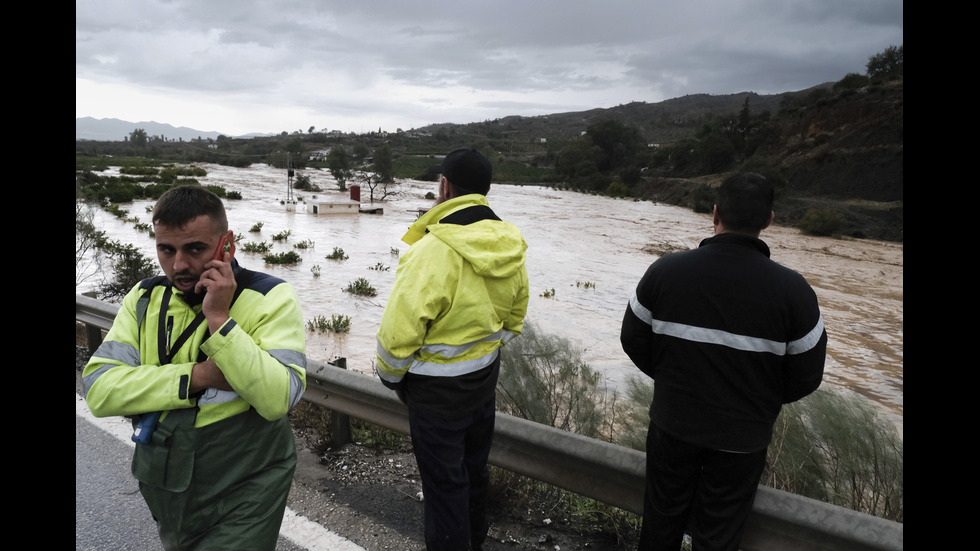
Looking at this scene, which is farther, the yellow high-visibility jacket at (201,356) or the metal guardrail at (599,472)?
the metal guardrail at (599,472)

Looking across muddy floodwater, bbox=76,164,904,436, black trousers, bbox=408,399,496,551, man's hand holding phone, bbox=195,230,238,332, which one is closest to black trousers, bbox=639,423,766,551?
black trousers, bbox=408,399,496,551

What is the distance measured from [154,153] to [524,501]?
10295cm

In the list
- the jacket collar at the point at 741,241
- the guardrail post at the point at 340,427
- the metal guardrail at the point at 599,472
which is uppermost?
the jacket collar at the point at 741,241

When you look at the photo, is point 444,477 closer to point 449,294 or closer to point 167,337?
point 449,294

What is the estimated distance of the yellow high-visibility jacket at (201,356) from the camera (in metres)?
1.91

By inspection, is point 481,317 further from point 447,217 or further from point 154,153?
point 154,153

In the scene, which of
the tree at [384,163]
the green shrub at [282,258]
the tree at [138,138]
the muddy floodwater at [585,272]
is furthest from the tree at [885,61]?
the tree at [138,138]

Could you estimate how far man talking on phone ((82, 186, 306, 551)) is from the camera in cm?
193

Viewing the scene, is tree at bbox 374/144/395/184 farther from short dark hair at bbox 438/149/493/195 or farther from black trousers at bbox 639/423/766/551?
black trousers at bbox 639/423/766/551

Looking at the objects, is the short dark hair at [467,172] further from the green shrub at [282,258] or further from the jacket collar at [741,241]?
the green shrub at [282,258]

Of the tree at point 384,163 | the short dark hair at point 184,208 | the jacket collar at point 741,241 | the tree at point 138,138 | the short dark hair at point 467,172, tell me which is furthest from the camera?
the tree at point 138,138

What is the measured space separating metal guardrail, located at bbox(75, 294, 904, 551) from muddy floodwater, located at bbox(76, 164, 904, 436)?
3.29m

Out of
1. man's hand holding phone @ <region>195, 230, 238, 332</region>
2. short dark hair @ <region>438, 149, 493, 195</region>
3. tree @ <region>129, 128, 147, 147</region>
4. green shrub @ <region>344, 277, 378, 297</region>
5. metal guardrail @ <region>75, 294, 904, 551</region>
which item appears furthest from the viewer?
tree @ <region>129, 128, 147, 147</region>

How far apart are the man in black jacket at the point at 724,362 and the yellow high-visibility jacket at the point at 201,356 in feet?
4.83
